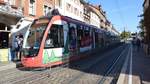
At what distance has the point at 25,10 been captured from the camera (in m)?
31.0

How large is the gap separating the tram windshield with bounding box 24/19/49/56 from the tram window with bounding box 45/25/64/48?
440mm

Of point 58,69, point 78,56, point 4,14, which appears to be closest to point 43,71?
point 58,69

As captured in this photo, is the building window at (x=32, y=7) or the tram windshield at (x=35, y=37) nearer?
the tram windshield at (x=35, y=37)

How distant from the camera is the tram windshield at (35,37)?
16859mm

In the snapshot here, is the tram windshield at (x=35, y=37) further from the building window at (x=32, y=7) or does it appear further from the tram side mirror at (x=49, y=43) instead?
the building window at (x=32, y=7)

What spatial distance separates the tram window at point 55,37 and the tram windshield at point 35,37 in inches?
17.3

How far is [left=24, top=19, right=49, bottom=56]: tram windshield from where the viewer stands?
16.9 metres

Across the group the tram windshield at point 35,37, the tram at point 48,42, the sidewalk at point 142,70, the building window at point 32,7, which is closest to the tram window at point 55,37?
the tram at point 48,42

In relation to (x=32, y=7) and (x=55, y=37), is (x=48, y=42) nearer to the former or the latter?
(x=55, y=37)

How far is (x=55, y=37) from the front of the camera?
17672mm

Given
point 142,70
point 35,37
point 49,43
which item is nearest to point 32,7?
point 35,37

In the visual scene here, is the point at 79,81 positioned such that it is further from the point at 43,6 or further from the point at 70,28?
the point at 43,6

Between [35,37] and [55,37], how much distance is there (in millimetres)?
1113

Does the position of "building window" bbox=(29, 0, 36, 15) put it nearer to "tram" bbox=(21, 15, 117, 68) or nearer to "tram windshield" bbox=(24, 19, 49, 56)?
"tram" bbox=(21, 15, 117, 68)
